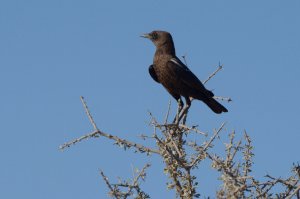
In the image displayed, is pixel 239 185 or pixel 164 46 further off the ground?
pixel 164 46

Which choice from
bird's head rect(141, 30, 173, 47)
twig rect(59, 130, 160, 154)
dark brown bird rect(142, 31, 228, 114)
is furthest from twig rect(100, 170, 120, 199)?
bird's head rect(141, 30, 173, 47)

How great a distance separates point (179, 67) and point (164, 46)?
0.63 metres

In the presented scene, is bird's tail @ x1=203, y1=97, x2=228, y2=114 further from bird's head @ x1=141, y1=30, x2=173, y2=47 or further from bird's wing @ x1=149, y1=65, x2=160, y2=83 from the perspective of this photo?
bird's head @ x1=141, y1=30, x2=173, y2=47

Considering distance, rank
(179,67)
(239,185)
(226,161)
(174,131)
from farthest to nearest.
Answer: (179,67), (174,131), (226,161), (239,185)

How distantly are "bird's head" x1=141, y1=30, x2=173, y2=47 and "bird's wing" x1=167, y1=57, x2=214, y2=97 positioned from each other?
0.52 meters

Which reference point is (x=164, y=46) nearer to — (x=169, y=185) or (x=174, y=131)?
(x=174, y=131)

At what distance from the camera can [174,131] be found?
6398mm

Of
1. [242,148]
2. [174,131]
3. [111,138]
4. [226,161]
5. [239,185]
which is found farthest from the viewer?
[174,131]

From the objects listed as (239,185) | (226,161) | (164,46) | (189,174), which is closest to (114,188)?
(189,174)

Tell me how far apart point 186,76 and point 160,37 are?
898mm

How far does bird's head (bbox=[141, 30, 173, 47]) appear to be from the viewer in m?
9.04

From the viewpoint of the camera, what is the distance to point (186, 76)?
8547 mm

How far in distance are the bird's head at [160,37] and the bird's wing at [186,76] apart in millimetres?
517

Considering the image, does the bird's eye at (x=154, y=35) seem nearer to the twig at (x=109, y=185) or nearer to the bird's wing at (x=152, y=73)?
the bird's wing at (x=152, y=73)
